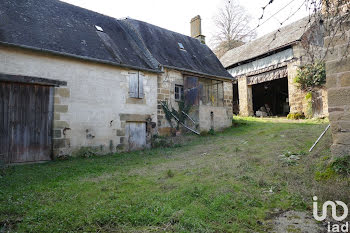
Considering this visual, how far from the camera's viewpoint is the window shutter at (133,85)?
1052 cm

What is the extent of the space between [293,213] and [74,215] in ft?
9.42

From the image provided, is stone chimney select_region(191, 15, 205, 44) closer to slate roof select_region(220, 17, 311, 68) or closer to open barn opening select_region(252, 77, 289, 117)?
slate roof select_region(220, 17, 311, 68)

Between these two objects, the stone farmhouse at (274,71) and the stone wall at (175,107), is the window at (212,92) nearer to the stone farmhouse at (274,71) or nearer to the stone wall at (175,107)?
the stone wall at (175,107)

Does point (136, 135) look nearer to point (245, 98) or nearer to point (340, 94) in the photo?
point (340, 94)

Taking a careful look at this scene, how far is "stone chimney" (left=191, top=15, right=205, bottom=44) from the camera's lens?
1780 centimetres

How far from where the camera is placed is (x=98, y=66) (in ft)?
31.2

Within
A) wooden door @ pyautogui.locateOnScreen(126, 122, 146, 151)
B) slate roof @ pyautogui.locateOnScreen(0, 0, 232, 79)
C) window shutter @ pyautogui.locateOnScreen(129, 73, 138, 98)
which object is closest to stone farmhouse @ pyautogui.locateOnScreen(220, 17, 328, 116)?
slate roof @ pyautogui.locateOnScreen(0, 0, 232, 79)

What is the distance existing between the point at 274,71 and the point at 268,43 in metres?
2.46

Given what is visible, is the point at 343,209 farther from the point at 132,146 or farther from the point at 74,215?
the point at 132,146

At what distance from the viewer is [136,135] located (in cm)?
1063

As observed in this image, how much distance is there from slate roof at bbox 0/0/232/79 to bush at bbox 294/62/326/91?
4.39m

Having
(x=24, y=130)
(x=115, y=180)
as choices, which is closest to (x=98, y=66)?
(x=24, y=130)

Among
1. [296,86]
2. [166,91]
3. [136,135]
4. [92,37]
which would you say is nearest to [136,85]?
[166,91]

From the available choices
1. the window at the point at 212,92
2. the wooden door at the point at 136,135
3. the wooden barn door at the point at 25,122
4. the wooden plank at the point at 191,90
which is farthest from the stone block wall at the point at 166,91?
the wooden barn door at the point at 25,122
